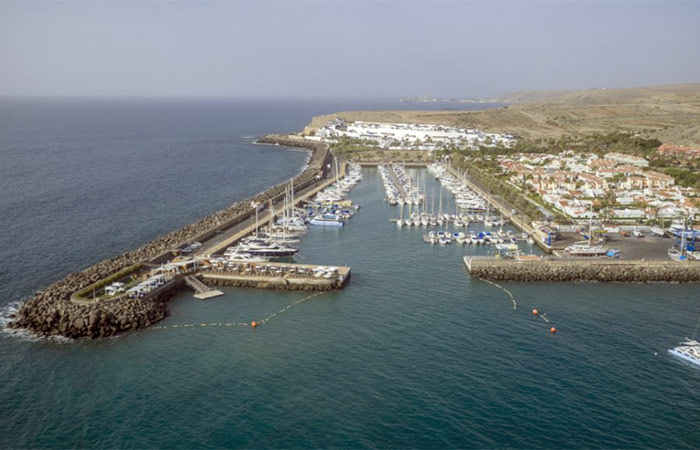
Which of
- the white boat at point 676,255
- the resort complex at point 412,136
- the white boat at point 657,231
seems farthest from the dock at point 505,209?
the resort complex at point 412,136

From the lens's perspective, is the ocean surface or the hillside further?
the hillside

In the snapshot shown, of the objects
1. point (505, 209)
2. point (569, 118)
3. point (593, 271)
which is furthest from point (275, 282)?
point (569, 118)

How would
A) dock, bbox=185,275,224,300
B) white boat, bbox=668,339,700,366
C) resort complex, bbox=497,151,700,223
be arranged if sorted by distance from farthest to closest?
resort complex, bbox=497,151,700,223, dock, bbox=185,275,224,300, white boat, bbox=668,339,700,366

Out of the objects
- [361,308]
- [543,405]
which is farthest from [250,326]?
[543,405]

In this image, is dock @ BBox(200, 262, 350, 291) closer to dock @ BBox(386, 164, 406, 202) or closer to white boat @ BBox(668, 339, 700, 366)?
white boat @ BBox(668, 339, 700, 366)

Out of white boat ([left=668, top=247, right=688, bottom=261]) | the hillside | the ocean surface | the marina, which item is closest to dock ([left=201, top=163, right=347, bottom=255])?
the marina

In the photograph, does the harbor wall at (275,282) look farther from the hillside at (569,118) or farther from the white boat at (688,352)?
the hillside at (569,118)

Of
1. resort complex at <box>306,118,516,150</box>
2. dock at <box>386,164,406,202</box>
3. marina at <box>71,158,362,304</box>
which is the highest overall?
resort complex at <box>306,118,516,150</box>

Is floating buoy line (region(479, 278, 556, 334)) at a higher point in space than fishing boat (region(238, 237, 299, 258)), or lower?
lower
